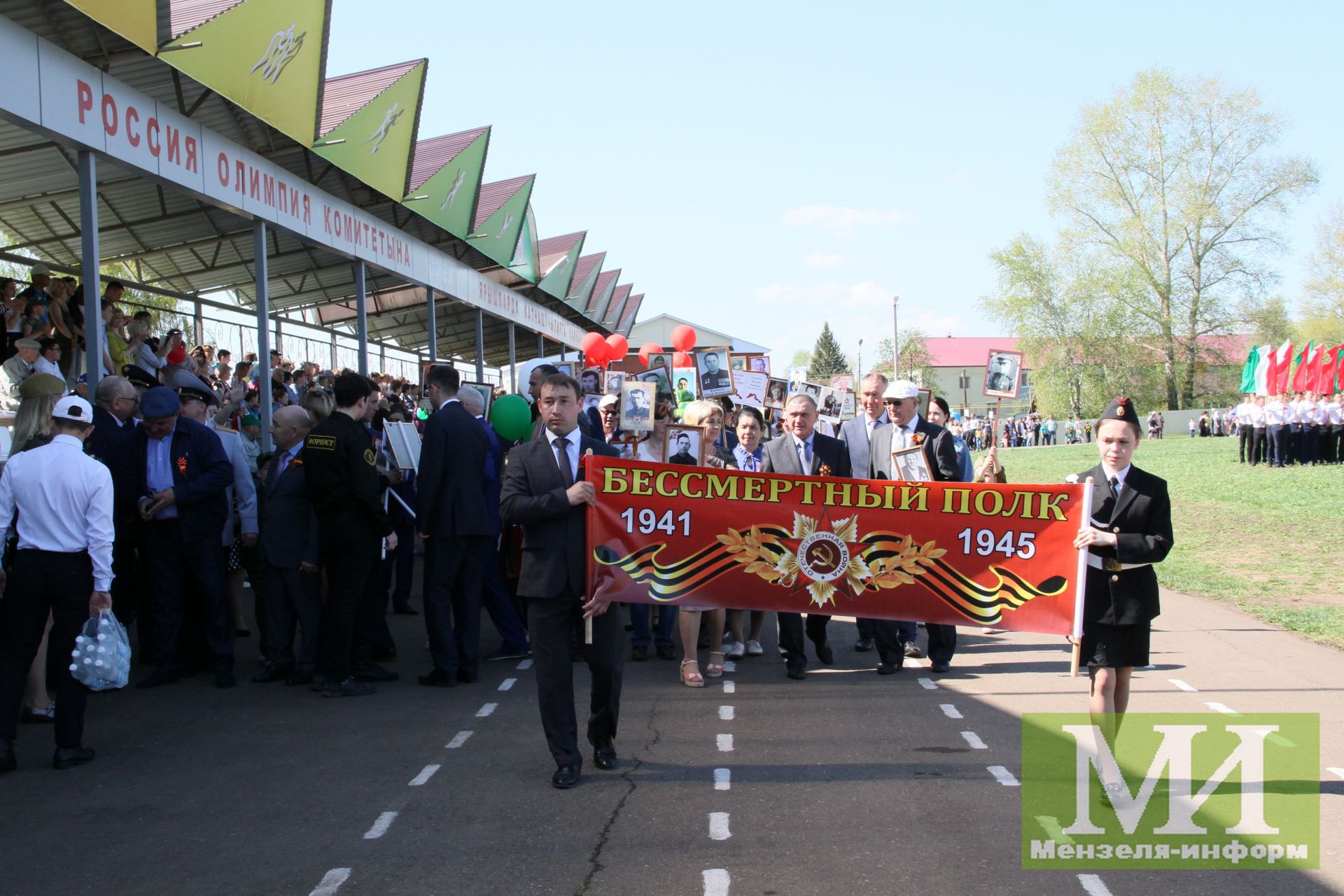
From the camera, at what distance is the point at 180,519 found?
27.8 feet

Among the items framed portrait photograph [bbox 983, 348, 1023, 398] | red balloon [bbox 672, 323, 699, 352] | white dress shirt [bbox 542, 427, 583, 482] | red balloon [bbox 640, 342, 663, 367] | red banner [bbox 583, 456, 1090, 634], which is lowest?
red banner [bbox 583, 456, 1090, 634]

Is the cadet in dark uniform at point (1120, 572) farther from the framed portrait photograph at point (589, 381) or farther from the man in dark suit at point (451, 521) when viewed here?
the framed portrait photograph at point (589, 381)

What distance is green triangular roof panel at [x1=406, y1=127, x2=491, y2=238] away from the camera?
64.0 ft

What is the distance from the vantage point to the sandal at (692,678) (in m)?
8.31

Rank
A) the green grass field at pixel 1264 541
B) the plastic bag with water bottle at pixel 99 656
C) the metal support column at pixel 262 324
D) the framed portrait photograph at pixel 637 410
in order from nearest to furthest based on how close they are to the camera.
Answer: the plastic bag with water bottle at pixel 99 656 → the framed portrait photograph at pixel 637 410 → the green grass field at pixel 1264 541 → the metal support column at pixel 262 324

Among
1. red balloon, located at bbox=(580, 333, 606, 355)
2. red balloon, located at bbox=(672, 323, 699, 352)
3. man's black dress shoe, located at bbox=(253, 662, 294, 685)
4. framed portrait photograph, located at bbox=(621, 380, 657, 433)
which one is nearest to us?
man's black dress shoe, located at bbox=(253, 662, 294, 685)

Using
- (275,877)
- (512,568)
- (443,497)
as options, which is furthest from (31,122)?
(275,877)

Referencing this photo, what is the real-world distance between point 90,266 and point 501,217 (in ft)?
50.2

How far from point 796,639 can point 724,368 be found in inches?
253

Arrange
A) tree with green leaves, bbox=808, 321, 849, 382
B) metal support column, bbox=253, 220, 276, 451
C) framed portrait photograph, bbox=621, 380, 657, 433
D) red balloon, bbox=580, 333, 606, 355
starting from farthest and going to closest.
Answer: tree with green leaves, bbox=808, 321, 849, 382 < red balloon, bbox=580, 333, 606, 355 < metal support column, bbox=253, 220, 276, 451 < framed portrait photograph, bbox=621, 380, 657, 433

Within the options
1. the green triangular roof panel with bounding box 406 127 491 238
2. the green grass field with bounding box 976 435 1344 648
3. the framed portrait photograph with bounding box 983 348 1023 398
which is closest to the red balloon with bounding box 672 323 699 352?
the green triangular roof panel with bounding box 406 127 491 238

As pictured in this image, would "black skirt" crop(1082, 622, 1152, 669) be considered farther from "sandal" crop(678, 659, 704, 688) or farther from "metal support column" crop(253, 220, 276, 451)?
"metal support column" crop(253, 220, 276, 451)

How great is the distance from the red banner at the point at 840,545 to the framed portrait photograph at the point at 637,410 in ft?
7.93

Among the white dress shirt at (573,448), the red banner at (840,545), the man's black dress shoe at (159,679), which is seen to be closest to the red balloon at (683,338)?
the man's black dress shoe at (159,679)
